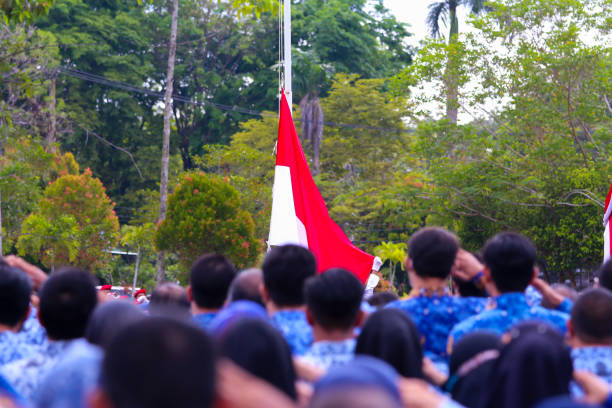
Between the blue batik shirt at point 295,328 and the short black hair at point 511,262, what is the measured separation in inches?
36.6

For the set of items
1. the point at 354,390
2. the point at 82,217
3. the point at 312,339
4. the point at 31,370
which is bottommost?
the point at 82,217

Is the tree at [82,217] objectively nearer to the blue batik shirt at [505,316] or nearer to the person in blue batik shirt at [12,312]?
the person in blue batik shirt at [12,312]

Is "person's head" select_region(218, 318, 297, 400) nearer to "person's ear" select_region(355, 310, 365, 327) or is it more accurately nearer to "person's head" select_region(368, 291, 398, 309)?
"person's ear" select_region(355, 310, 365, 327)

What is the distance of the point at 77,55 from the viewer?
30750 millimetres

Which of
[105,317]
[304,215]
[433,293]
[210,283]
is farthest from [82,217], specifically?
[105,317]

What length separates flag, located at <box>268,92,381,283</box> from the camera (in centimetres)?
805

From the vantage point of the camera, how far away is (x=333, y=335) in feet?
9.84

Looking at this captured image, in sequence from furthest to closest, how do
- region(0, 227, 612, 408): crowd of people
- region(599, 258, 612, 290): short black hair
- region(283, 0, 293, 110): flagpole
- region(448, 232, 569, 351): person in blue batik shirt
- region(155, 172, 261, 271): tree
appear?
region(155, 172, 261, 271): tree
region(283, 0, 293, 110): flagpole
region(599, 258, 612, 290): short black hair
region(448, 232, 569, 351): person in blue batik shirt
region(0, 227, 612, 408): crowd of people

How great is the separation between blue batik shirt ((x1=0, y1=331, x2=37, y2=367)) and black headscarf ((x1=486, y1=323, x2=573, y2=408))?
81.3 inches

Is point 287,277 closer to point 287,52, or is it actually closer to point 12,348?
point 12,348

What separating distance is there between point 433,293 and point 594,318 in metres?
0.83

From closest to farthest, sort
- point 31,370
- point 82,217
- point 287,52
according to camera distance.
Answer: point 31,370
point 287,52
point 82,217

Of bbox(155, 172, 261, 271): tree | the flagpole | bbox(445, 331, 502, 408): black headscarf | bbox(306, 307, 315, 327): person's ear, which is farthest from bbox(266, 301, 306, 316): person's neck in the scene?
bbox(155, 172, 261, 271): tree

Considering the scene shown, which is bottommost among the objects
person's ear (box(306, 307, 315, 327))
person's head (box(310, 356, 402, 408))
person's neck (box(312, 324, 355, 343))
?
person's neck (box(312, 324, 355, 343))
